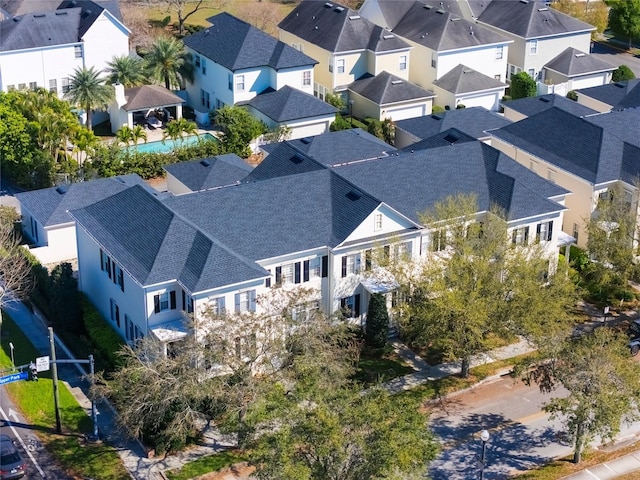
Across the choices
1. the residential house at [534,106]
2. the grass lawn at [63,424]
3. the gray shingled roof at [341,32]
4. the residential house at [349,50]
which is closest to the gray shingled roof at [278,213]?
the grass lawn at [63,424]

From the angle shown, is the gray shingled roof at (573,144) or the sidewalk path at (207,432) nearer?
the sidewalk path at (207,432)

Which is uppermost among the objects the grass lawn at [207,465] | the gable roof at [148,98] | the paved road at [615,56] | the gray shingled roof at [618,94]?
the gray shingled roof at [618,94]

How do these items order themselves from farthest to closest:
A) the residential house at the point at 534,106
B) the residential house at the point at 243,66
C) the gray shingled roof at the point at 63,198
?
the residential house at the point at 243,66 → the residential house at the point at 534,106 → the gray shingled roof at the point at 63,198

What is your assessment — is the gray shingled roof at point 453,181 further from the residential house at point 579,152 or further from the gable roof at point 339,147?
the gable roof at point 339,147

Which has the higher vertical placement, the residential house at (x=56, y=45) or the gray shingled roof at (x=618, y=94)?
the residential house at (x=56, y=45)

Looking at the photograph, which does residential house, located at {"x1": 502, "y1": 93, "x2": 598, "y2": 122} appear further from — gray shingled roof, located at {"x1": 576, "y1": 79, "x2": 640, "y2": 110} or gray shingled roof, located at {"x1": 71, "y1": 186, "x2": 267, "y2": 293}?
gray shingled roof, located at {"x1": 71, "y1": 186, "x2": 267, "y2": 293}

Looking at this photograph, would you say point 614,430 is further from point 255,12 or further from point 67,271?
point 255,12

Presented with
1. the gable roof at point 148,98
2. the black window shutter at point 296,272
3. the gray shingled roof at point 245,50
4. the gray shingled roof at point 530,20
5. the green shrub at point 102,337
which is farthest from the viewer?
the gray shingled roof at point 530,20
